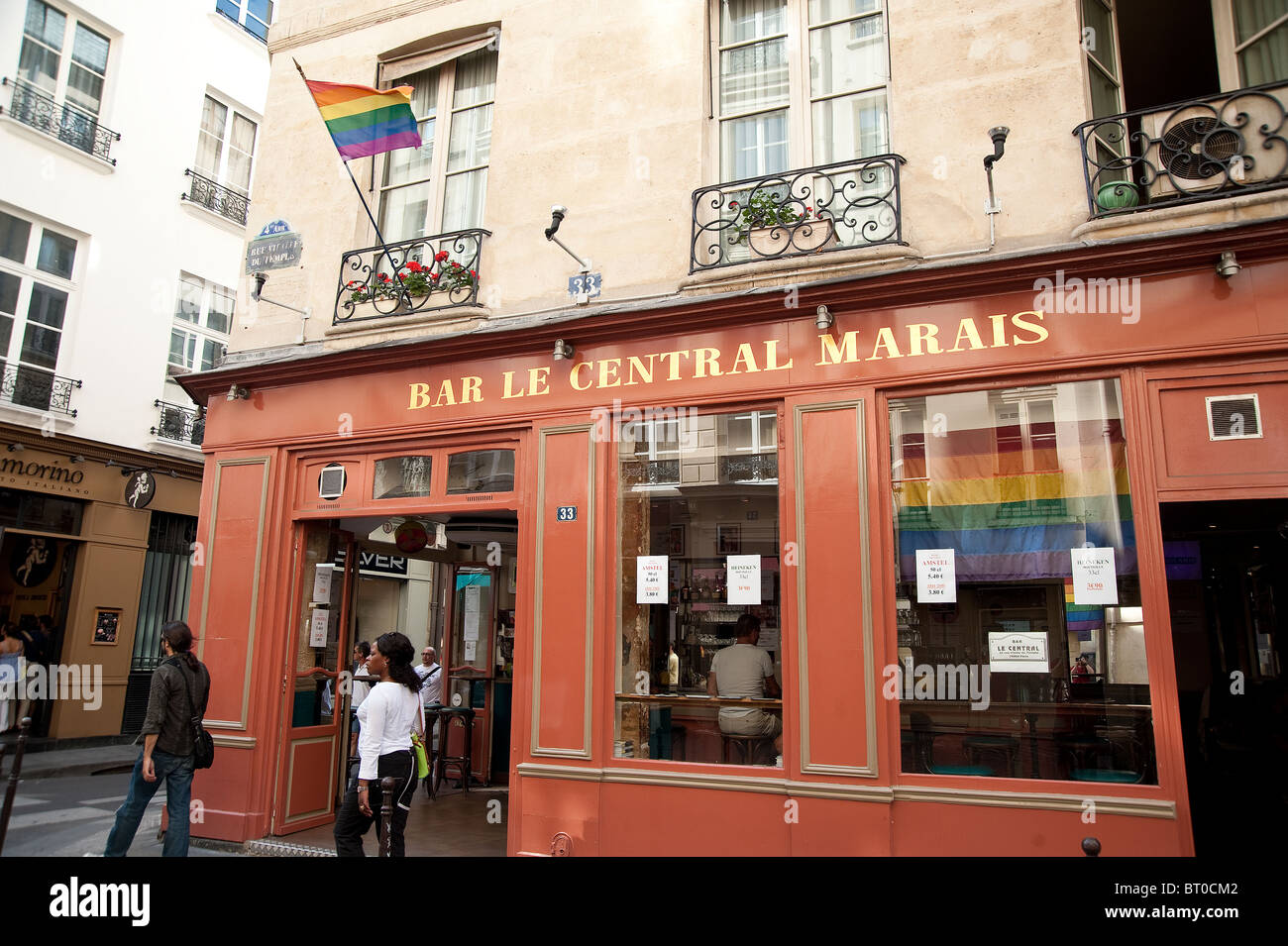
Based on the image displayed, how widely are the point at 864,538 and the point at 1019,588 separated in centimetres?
105

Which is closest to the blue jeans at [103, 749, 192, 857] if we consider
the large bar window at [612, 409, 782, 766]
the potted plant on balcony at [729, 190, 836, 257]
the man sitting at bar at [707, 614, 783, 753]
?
the large bar window at [612, 409, 782, 766]

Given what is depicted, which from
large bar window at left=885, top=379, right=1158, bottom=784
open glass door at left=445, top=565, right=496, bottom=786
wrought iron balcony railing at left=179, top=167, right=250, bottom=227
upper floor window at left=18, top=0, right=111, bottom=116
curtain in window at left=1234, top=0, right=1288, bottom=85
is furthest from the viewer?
wrought iron balcony railing at left=179, top=167, right=250, bottom=227

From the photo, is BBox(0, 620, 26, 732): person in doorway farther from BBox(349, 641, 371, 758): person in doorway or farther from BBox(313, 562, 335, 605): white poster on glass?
BBox(313, 562, 335, 605): white poster on glass

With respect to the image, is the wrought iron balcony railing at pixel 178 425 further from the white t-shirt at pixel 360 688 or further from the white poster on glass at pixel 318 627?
the white poster on glass at pixel 318 627

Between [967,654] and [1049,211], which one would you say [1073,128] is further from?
[967,654]

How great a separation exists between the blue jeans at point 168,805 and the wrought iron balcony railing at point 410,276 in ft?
13.2

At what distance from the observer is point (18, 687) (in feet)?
41.0

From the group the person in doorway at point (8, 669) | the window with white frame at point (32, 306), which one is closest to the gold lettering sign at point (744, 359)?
the window with white frame at point (32, 306)

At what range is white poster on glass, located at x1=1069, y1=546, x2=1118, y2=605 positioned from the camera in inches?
210

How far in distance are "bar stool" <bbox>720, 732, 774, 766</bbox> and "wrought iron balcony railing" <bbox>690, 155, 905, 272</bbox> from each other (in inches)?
138

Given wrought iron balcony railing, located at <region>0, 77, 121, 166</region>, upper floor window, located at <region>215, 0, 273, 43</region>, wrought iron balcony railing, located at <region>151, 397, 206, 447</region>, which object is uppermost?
upper floor window, located at <region>215, 0, 273, 43</region>

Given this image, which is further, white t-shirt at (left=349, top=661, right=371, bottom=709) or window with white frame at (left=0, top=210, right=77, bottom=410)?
window with white frame at (left=0, top=210, right=77, bottom=410)

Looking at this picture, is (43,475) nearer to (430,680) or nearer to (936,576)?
(430,680)
